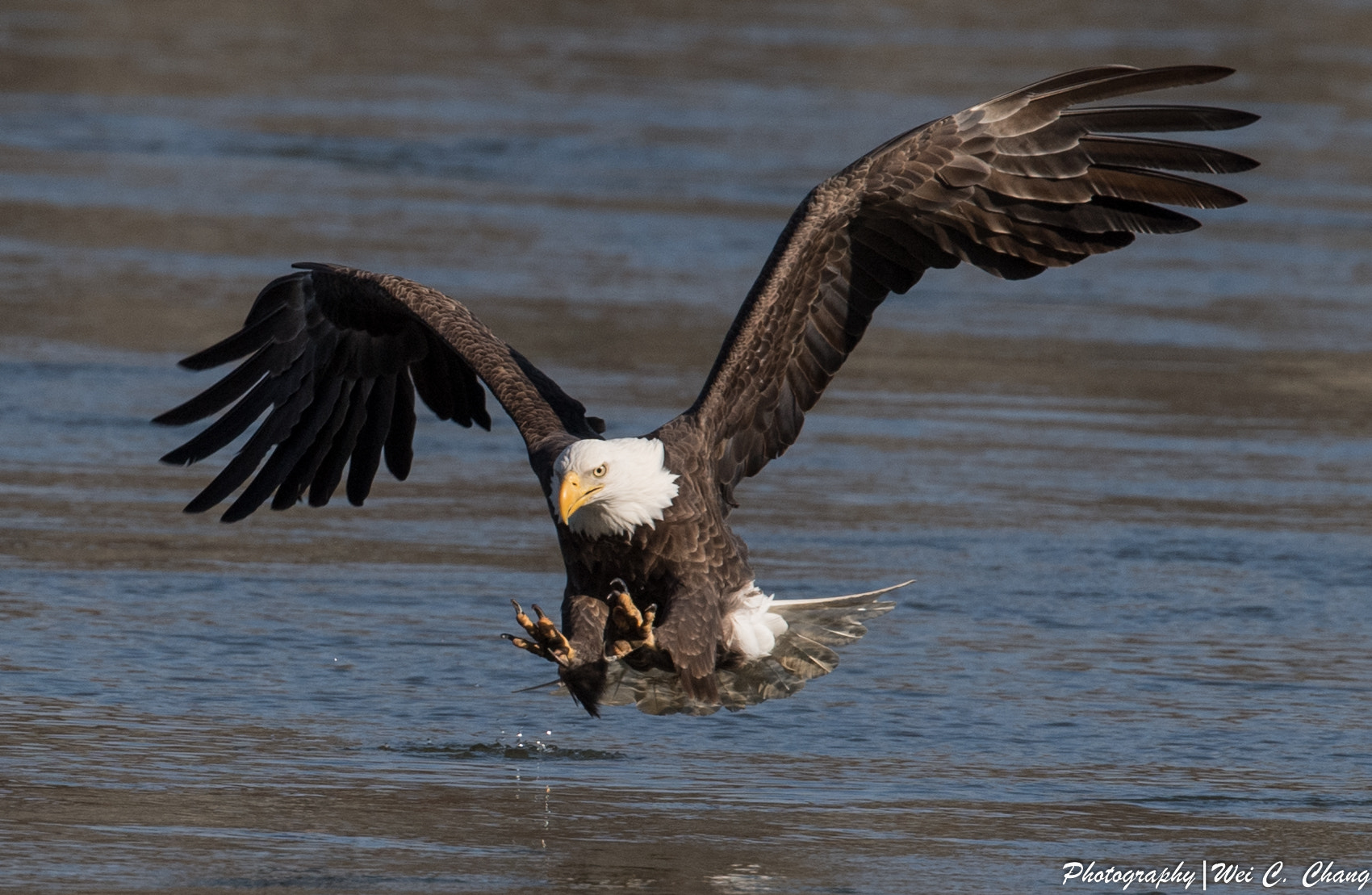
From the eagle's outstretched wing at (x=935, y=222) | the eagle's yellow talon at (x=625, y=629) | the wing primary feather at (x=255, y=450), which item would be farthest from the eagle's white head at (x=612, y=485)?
the wing primary feather at (x=255, y=450)

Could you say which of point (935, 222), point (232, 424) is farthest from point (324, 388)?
point (935, 222)

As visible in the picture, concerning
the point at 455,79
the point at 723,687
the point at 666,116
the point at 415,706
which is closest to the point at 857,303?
the point at 723,687

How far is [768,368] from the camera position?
6.26 metres

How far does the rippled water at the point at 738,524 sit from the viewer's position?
5145mm

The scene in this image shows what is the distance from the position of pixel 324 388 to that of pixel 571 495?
5.67 feet

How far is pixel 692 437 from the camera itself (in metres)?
6.14

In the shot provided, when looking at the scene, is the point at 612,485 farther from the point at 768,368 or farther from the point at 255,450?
the point at 255,450

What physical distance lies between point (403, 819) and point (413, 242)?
6.95m

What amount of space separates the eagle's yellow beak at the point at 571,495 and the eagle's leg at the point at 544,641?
235mm

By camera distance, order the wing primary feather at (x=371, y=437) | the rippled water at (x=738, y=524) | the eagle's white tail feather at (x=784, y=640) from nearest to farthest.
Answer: the rippled water at (x=738, y=524)
the eagle's white tail feather at (x=784, y=640)
the wing primary feather at (x=371, y=437)

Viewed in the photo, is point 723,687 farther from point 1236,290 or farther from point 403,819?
point 1236,290

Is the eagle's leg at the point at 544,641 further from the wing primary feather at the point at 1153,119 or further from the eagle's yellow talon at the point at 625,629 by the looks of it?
the wing primary feather at the point at 1153,119

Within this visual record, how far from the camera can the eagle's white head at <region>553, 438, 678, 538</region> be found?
562 centimetres

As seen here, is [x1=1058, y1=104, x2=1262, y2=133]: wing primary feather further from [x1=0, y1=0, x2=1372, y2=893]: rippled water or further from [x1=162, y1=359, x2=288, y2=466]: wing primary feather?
[x1=162, y1=359, x2=288, y2=466]: wing primary feather
